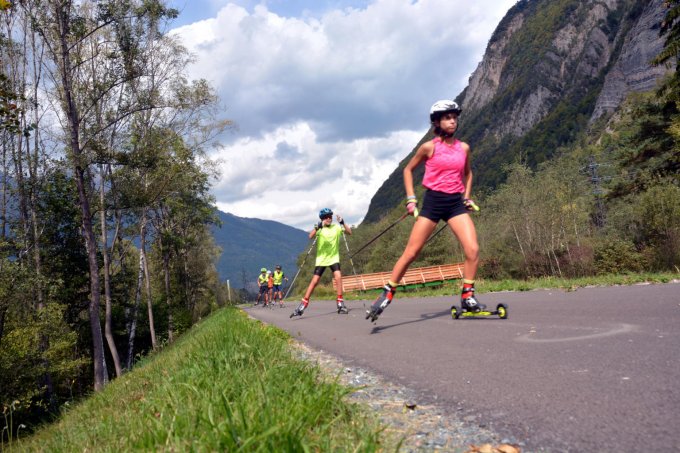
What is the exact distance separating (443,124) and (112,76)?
55.1 feet

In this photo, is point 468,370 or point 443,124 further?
point 443,124

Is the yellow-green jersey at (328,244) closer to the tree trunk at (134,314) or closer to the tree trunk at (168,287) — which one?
the tree trunk at (134,314)

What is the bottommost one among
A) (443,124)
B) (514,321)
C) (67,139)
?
(514,321)

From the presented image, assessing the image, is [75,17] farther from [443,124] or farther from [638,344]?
[638,344]

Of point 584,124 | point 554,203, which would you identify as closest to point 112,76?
point 554,203

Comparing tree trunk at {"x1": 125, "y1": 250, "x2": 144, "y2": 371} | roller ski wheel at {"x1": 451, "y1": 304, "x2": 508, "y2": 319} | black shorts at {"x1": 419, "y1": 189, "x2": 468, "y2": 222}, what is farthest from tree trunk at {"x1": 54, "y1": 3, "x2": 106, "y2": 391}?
roller ski wheel at {"x1": 451, "y1": 304, "x2": 508, "y2": 319}

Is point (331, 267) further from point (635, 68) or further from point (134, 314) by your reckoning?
point (635, 68)

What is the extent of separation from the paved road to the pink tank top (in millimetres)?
1627

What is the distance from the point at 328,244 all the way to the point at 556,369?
287 inches

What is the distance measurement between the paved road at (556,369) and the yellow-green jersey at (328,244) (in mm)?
4333

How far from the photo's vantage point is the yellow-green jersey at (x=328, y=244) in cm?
995

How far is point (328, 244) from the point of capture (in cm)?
997

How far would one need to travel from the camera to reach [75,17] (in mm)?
17375

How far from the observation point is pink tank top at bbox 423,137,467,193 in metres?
5.73
